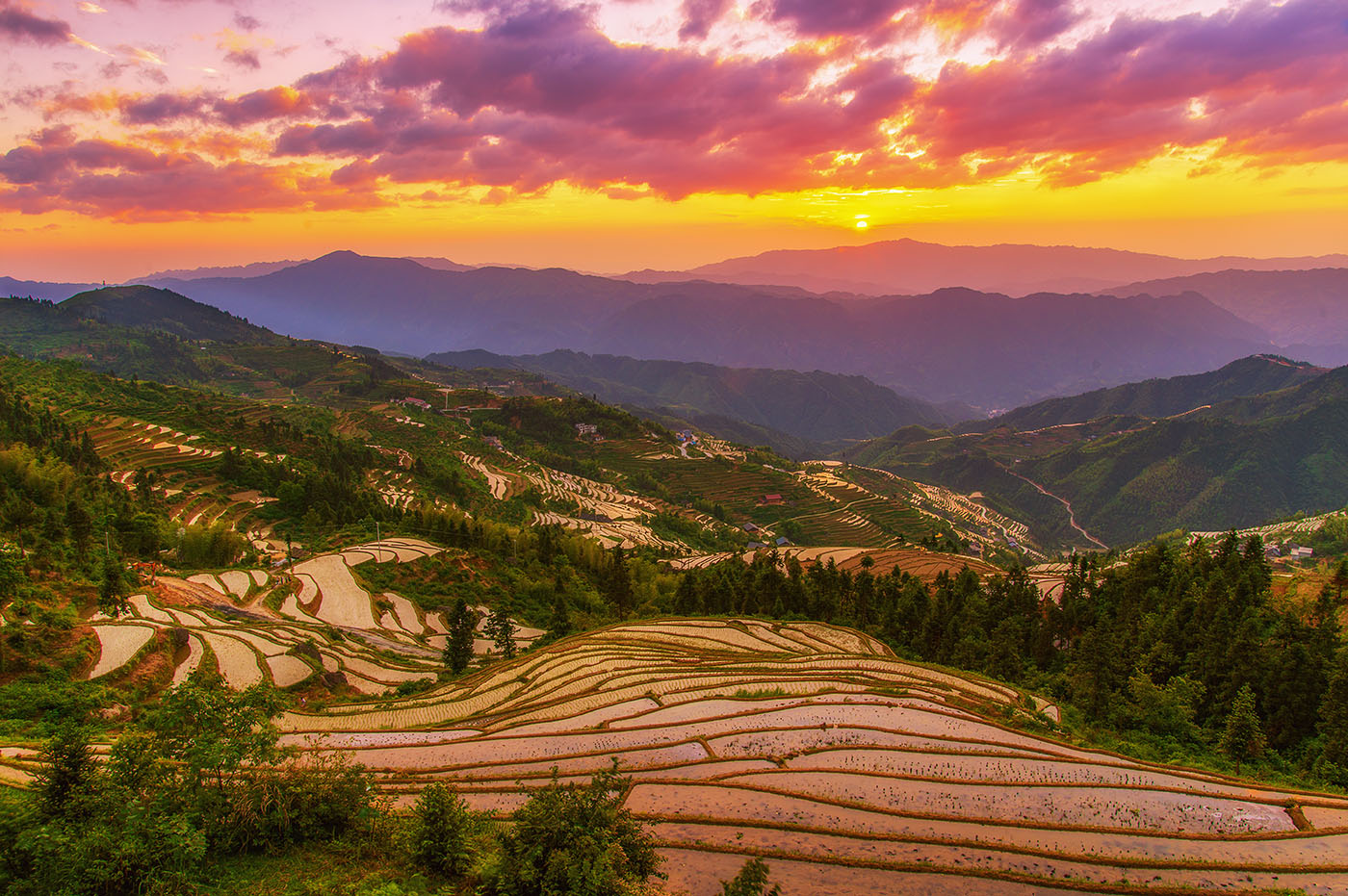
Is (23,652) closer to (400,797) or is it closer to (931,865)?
(400,797)

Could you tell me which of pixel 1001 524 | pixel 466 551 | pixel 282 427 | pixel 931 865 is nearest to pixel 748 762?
pixel 931 865

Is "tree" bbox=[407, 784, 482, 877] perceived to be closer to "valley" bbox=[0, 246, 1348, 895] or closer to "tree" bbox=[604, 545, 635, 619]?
"valley" bbox=[0, 246, 1348, 895]

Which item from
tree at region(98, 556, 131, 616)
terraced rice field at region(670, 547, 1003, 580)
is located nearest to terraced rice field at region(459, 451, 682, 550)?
terraced rice field at region(670, 547, 1003, 580)

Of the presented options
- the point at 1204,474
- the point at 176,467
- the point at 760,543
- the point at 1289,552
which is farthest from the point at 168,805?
the point at 1204,474

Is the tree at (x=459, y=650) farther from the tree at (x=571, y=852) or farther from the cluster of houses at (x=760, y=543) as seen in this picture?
the cluster of houses at (x=760, y=543)

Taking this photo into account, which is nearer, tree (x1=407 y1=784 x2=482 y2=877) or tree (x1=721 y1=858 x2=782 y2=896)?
tree (x1=721 y1=858 x2=782 y2=896)
